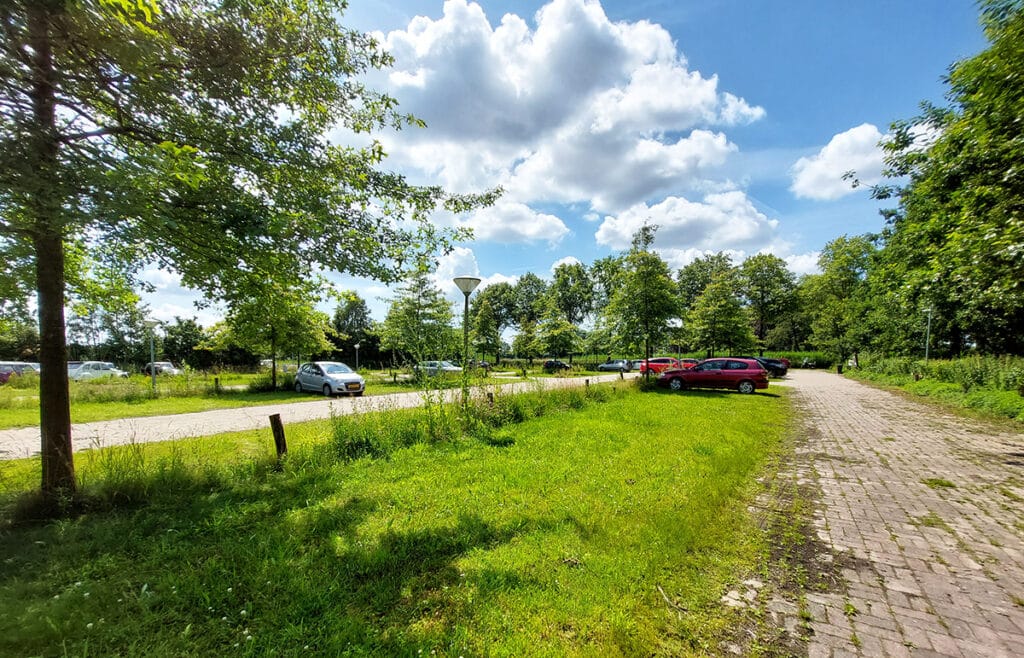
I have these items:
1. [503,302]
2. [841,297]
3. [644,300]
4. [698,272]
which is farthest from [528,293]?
[644,300]

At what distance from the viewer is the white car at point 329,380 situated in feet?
59.9

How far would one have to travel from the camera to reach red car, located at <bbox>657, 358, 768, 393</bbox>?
17.9 meters

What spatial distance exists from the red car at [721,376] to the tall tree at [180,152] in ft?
53.9

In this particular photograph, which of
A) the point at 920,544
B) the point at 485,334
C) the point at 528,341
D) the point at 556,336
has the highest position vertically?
the point at 485,334

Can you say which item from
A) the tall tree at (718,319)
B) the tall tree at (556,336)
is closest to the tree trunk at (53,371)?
the tall tree at (718,319)

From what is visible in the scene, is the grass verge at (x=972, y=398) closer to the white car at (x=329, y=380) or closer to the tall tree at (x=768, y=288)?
the white car at (x=329, y=380)

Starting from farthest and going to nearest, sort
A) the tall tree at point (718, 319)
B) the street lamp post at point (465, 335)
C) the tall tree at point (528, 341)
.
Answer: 1. the tall tree at point (528, 341)
2. the tall tree at point (718, 319)
3. the street lamp post at point (465, 335)

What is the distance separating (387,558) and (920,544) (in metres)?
5.33

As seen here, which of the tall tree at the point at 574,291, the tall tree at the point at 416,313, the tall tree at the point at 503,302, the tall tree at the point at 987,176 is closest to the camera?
the tall tree at the point at 987,176

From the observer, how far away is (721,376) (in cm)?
1830

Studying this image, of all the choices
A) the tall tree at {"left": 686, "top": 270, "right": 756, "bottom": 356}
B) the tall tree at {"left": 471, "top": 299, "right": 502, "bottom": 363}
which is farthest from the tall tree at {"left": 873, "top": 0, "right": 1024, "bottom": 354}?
the tall tree at {"left": 471, "top": 299, "right": 502, "bottom": 363}

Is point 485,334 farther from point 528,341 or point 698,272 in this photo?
point 698,272

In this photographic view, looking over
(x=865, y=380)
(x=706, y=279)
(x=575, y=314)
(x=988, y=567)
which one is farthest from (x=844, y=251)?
(x=988, y=567)

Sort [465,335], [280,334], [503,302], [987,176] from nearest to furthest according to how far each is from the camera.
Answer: [987,176] → [465,335] → [280,334] → [503,302]
